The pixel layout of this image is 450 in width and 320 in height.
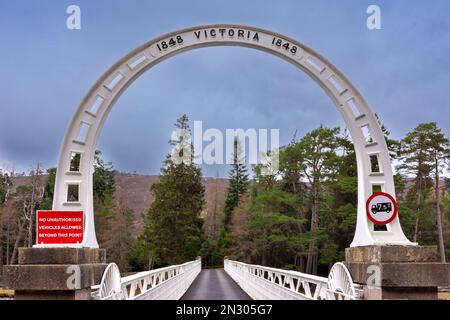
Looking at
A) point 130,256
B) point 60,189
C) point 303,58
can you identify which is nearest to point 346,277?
point 303,58

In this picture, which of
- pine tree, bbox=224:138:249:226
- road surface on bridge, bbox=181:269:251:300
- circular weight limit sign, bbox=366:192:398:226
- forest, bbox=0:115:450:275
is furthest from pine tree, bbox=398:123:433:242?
pine tree, bbox=224:138:249:226

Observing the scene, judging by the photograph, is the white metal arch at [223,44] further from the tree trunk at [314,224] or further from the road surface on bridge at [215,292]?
A: the tree trunk at [314,224]

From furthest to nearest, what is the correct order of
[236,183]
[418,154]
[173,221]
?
1. [236,183]
2. [173,221]
3. [418,154]

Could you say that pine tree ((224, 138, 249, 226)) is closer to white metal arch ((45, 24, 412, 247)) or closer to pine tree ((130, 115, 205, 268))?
pine tree ((130, 115, 205, 268))

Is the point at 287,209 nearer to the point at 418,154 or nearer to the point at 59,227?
the point at 418,154

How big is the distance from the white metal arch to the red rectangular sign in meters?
0.40

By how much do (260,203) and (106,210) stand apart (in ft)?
50.5

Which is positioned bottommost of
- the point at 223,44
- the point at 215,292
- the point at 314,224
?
the point at 215,292

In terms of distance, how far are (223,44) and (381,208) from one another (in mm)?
3857

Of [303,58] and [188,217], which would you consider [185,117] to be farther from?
[303,58]

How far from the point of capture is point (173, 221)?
151ft

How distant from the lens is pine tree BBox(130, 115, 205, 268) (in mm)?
44531

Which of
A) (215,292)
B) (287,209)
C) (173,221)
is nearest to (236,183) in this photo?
(173,221)
